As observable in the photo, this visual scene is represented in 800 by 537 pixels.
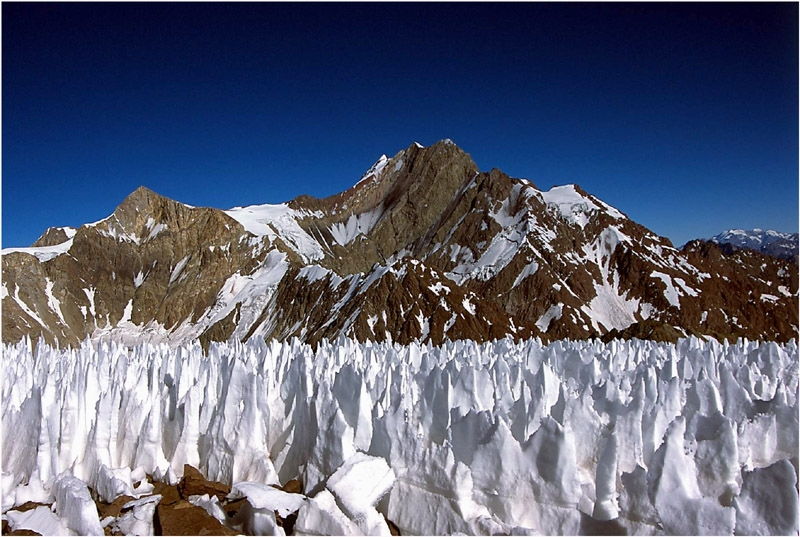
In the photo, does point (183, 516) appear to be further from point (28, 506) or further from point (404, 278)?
point (404, 278)

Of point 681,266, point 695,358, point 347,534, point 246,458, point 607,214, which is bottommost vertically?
point 347,534

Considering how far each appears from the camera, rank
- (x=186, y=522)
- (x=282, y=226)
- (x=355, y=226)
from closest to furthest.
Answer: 1. (x=186, y=522)
2. (x=282, y=226)
3. (x=355, y=226)

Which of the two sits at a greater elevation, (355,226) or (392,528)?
(355,226)

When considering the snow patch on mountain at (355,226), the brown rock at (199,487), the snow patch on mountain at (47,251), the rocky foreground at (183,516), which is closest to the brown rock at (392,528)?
the rocky foreground at (183,516)

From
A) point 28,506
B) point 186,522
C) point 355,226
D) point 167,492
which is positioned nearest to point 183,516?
point 186,522

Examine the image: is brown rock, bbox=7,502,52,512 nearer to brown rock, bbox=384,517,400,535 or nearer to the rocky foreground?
the rocky foreground

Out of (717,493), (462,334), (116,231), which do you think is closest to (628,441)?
(717,493)

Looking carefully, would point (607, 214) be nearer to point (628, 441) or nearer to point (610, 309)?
point (610, 309)
